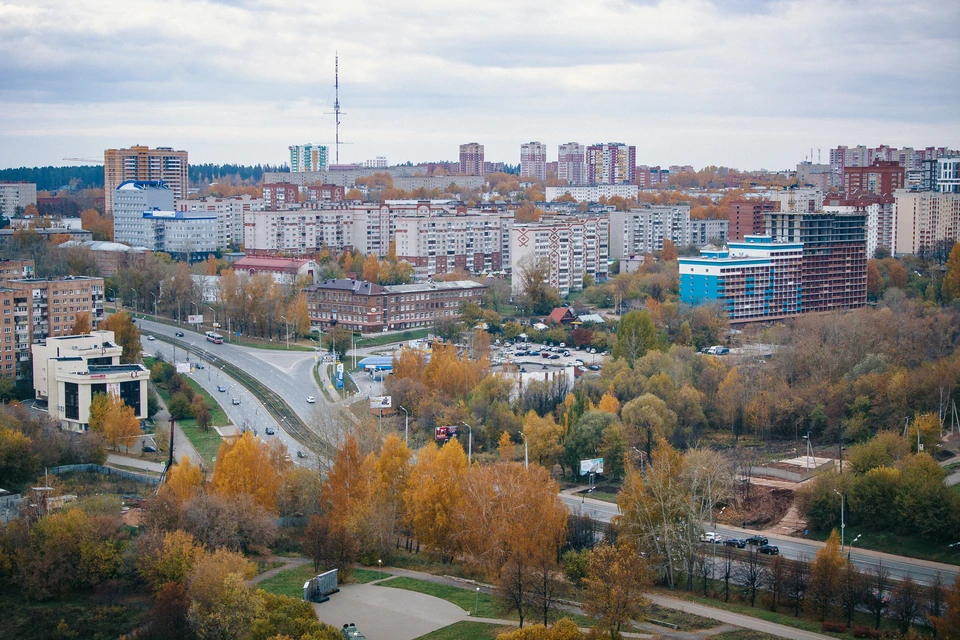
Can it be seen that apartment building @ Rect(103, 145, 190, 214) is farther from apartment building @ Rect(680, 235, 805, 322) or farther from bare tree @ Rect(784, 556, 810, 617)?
bare tree @ Rect(784, 556, 810, 617)

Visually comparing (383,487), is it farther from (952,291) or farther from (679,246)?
(679,246)

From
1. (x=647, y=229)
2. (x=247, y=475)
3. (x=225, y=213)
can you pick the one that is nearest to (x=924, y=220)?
(x=647, y=229)

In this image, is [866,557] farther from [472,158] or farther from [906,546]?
[472,158]

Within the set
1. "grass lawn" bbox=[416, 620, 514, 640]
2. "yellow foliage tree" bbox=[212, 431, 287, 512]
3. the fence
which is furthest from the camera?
the fence

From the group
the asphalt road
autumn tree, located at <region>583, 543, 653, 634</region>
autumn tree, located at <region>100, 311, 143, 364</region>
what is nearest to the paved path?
autumn tree, located at <region>100, 311, 143, 364</region>

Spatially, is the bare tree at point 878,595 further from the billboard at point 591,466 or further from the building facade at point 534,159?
the building facade at point 534,159

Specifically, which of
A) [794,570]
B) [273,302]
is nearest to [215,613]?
[794,570]
